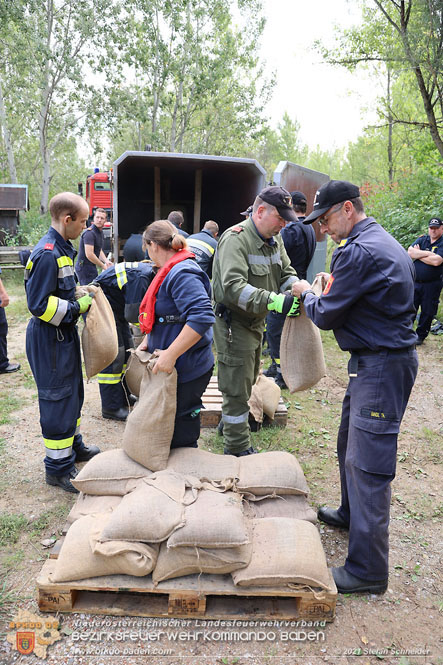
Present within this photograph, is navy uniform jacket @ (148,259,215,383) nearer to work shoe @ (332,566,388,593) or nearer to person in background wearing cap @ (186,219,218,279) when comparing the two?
work shoe @ (332,566,388,593)

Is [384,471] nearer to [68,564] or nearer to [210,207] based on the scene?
[68,564]

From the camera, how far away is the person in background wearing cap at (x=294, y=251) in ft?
16.4

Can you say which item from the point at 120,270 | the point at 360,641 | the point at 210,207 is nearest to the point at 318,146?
the point at 210,207

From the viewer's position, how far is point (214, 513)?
215cm

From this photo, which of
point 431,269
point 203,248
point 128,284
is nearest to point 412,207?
point 431,269

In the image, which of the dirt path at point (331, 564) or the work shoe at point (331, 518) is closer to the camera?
the dirt path at point (331, 564)

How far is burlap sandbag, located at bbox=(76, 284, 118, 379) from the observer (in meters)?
3.21

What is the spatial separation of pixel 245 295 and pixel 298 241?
2278 millimetres

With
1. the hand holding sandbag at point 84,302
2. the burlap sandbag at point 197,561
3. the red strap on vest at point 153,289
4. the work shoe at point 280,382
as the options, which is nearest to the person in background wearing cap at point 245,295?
the red strap on vest at point 153,289

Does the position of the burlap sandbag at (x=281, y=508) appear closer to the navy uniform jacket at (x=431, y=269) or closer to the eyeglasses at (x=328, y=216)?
the eyeglasses at (x=328, y=216)

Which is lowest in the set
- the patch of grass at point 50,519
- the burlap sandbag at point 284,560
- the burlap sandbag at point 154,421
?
the patch of grass at point 50,519

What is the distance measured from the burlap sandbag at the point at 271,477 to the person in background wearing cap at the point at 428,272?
5017 millimetres

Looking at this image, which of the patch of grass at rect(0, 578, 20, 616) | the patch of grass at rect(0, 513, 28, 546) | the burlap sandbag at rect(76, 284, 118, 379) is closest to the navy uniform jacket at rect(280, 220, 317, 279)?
the burlap sandbag at rect(76, 284, 118, 379)

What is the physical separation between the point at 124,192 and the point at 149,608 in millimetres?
7232
